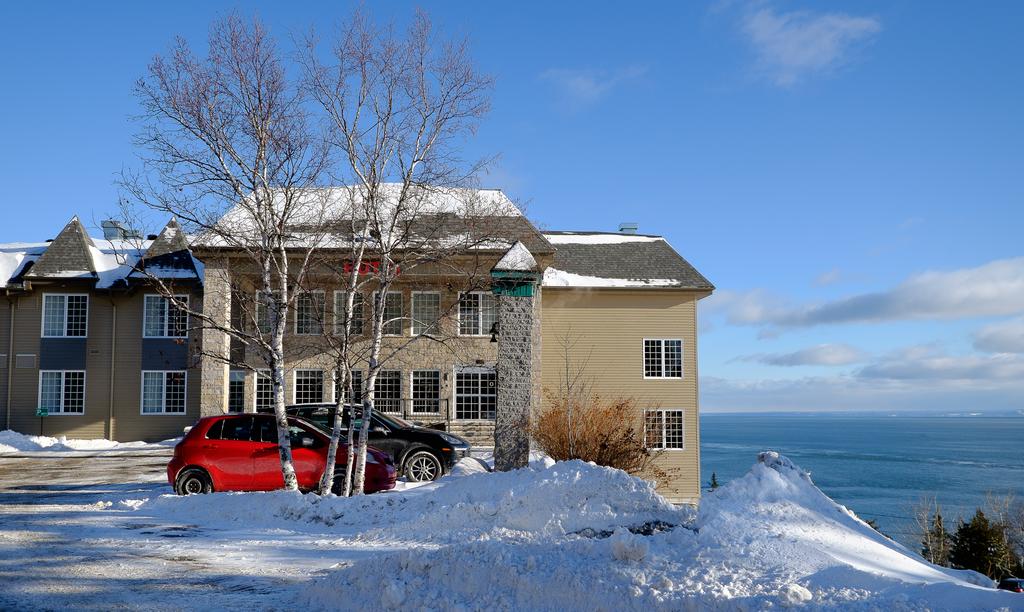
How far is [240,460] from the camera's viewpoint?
44.2 ft

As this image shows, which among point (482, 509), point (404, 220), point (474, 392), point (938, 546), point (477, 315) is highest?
point (404, 220)

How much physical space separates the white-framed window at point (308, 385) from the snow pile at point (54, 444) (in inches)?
170

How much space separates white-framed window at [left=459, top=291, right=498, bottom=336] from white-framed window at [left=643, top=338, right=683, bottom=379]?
19.0ft

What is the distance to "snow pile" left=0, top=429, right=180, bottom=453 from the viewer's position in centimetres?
2479

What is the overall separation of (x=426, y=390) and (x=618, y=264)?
8786mm

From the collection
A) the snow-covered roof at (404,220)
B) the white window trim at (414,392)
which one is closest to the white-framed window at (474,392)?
the white window trim at (414,392)

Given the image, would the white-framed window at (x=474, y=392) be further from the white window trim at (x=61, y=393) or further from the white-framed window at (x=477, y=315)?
the white window trim at (x=61, y=393)

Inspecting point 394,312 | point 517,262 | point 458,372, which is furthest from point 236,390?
point 517,262

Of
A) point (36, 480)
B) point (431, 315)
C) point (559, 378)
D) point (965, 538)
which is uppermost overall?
point (431, 315)

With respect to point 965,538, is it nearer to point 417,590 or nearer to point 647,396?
point 647,396

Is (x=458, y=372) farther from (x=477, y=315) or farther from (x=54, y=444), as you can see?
(x=54, y=444)

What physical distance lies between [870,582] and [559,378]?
21.7m

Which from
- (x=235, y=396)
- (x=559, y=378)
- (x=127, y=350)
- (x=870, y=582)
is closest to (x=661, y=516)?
(x=870, y=582)

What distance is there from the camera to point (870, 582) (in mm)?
6328
